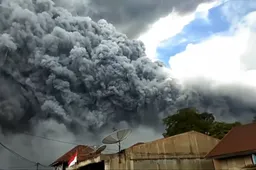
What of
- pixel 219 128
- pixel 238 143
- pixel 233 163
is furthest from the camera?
pixel 219 128

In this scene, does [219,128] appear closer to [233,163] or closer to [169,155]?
[169,155]

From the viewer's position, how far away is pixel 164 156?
51.0 ft

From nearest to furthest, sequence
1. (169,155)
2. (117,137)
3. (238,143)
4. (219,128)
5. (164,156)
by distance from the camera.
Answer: (238,143) → (117,137) → (164,156) → (169,155) → (219,128)

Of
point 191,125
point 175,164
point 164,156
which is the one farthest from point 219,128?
point 164,156

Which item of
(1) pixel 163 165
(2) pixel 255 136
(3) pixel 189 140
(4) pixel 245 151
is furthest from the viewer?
(3) pixel 189 140

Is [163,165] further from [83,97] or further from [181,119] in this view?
[83,97]

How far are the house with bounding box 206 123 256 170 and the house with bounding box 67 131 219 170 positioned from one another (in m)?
1.70

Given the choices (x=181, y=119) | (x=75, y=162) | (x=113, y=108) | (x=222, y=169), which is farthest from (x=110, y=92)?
(x=222, y=169)

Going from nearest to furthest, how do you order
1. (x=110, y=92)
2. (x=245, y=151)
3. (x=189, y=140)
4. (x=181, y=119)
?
(x=245, y=151)
(x=189, y=140)
(x=181, y=119)
(x=110, y=92)

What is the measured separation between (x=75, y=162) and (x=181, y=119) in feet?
57.1

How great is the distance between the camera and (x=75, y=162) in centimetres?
1731

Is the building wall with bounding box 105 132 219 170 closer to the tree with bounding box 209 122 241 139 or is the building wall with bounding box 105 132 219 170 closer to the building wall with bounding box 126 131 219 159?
the building wall with bounding box 126 131 219 159

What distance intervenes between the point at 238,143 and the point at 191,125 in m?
17.3

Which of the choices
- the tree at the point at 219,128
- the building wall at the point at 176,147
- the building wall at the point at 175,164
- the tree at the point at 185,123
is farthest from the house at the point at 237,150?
the tree at the point at 185,123
